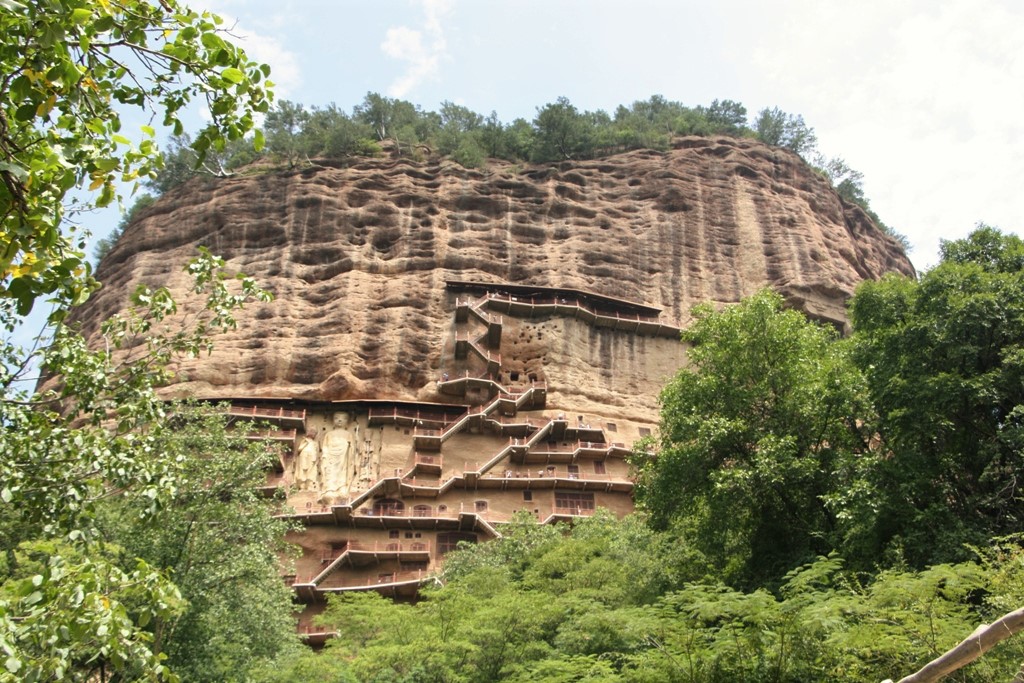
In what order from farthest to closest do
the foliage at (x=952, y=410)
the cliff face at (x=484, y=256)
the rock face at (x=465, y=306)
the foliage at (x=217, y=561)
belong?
the cliff face at (x=484, y=256) → the rock face at (x=465, y=306) → the foliage at (x=217, y=561) → the foliage at (x=952, y=410)

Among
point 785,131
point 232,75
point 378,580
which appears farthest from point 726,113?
point 232,75

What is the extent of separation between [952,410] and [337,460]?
2422 cm

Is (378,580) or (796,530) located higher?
(796,530)

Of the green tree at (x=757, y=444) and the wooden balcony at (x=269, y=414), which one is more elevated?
the wooden balcony at (x=269, y=414)

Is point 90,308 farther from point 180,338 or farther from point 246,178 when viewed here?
point 180,338

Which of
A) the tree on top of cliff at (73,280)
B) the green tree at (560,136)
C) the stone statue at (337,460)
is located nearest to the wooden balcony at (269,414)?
the stone statue at (337,460)

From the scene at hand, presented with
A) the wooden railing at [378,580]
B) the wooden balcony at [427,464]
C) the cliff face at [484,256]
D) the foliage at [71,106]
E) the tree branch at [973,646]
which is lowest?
the tree branch at [973,646]

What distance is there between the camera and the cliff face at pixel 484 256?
131 feet

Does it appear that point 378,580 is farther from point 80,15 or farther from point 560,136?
point 560,136

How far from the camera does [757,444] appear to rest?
63.7 feet

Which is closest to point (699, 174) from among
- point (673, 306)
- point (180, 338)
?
point (673, 306)

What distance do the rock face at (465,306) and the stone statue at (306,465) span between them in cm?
11

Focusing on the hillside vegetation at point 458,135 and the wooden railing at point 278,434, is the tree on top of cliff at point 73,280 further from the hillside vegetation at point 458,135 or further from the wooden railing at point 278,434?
the hillside vegetation at point 458,135

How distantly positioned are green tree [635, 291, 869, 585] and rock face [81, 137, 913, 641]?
13.0 meters
